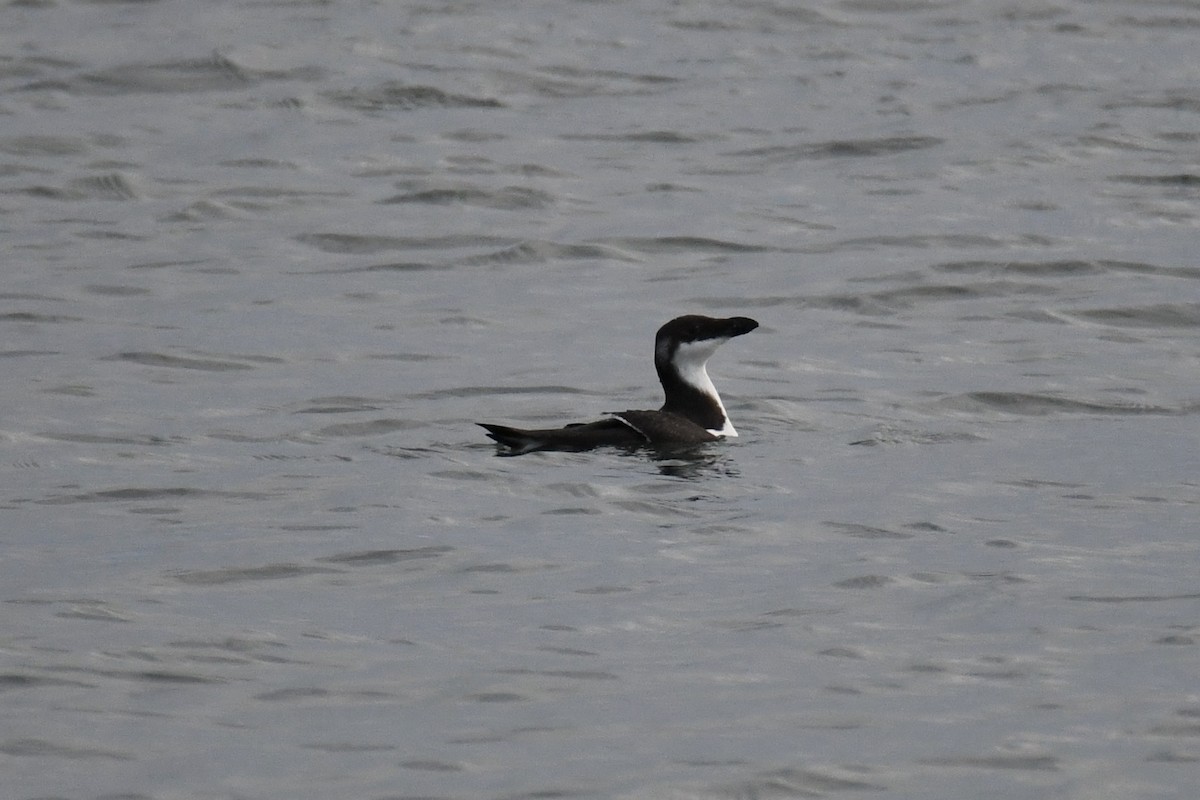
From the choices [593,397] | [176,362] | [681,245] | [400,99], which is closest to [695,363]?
[593,397]

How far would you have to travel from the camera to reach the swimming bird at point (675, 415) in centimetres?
1166

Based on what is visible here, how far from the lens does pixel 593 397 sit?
13859mm

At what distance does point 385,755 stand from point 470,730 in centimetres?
A: 36

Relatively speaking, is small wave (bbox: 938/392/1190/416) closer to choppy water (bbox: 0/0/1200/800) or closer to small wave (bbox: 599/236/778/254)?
choppy water (bbox: 0/0/1200/800)

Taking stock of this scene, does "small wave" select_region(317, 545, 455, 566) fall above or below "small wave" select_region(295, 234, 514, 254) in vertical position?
above

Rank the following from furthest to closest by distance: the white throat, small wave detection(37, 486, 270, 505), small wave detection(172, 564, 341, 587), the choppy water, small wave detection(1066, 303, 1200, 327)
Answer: small wave detection(1066, 303, 1200, 327)
the white throat
small wave detection(37, 486, 270, 505)
small wave detection(172, 564, 341, 587)
the choppy water

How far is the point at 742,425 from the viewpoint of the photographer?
1316 centimetres

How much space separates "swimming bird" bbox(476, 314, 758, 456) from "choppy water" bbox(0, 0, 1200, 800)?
0.20 meters

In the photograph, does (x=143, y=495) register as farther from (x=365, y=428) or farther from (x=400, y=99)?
(x=400, y=99)

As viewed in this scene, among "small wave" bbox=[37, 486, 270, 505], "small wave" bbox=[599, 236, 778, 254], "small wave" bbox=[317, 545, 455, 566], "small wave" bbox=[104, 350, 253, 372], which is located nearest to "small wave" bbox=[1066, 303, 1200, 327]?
"small wave" bbox=[599, 236, 778, 254]

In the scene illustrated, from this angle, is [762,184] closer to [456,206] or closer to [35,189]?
[456,206]

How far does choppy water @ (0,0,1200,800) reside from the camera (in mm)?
7453

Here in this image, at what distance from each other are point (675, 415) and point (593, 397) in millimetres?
1699

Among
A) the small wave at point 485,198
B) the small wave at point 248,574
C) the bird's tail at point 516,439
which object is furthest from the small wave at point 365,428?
the small wave at point 485,198
